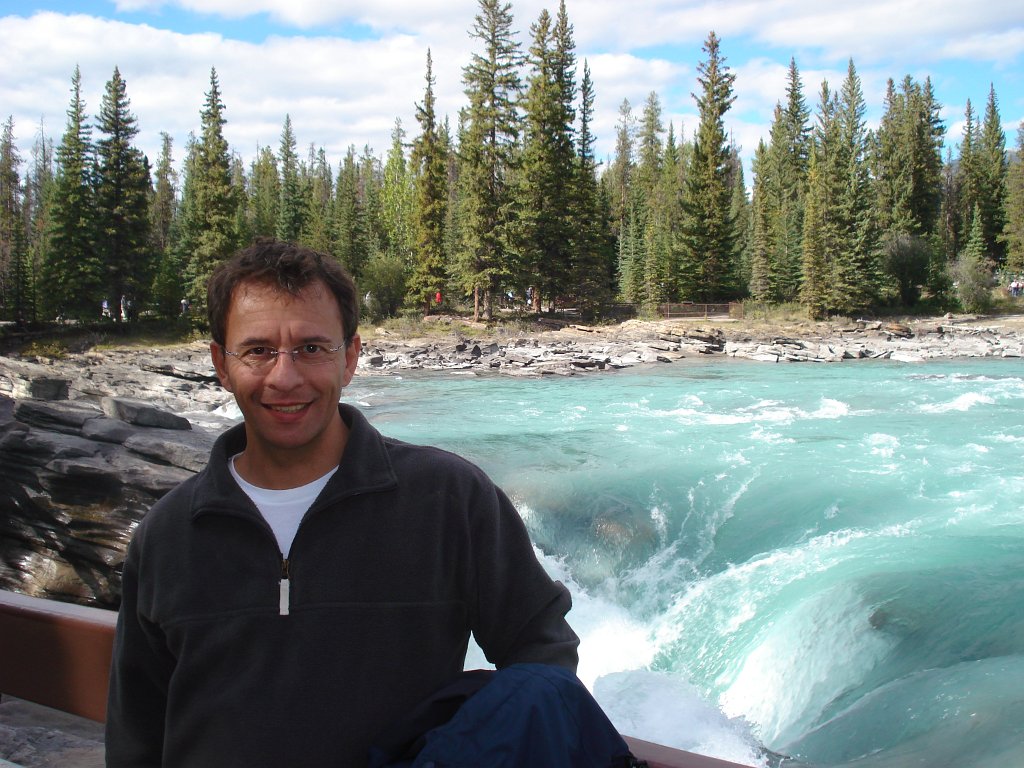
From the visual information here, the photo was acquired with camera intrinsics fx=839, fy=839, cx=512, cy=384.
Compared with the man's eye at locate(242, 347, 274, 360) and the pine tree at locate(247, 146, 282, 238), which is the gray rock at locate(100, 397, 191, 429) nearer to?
the man's eye at locate(242, 347, 274, 360)

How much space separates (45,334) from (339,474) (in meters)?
40.7

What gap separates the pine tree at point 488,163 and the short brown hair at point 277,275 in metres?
39.4

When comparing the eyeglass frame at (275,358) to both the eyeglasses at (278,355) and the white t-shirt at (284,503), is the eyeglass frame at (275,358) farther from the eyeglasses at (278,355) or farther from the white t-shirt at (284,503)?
the white t-shirt at (284,503)

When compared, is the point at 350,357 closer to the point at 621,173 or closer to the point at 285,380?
the point at 285,380

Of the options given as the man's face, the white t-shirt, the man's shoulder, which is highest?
the man's face

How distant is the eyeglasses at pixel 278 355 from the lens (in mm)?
1865

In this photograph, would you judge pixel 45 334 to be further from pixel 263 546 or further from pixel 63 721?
pixel 263 546

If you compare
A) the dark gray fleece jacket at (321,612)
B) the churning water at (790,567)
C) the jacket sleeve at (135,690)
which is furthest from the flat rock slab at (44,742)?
the churning water at (790,567)

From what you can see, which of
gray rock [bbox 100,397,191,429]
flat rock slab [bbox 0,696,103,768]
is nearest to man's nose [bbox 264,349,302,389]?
flat rock slab [bbox 0,696,103,768]

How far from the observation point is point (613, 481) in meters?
11.7

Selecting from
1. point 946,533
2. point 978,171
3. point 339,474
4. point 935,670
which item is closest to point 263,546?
point 339,474

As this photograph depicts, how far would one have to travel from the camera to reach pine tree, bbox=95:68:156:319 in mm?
39562

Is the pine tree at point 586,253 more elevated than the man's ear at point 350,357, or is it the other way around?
the pine tree at point 586,253

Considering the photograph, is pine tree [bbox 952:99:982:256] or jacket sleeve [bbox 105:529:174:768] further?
pine tree [bbox 952:99:982:256]
